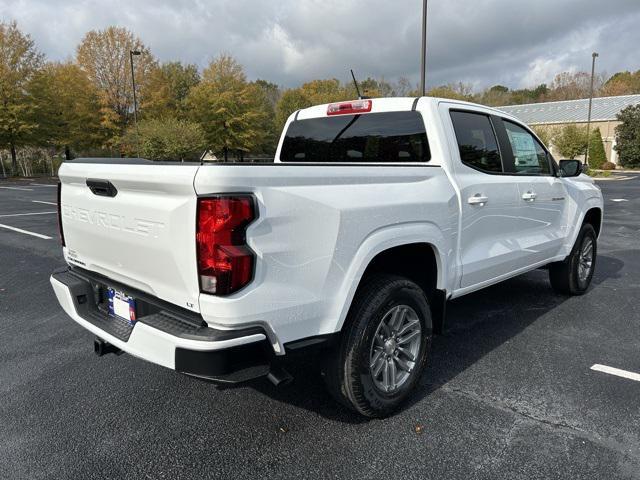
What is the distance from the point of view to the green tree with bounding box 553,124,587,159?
123 feet

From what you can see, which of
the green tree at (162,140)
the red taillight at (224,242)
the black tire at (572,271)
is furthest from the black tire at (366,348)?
the green tree at (162,140)

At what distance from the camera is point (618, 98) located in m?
58.3

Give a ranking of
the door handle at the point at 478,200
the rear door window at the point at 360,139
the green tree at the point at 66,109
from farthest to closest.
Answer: the green tree at the point at 66,109 → the rear door window at the point at 360,139 → the door handle at the point at 478,200

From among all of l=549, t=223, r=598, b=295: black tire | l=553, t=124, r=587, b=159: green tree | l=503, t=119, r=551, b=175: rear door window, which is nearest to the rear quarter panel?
l=503, t=119, r=551, b=175: rear door window

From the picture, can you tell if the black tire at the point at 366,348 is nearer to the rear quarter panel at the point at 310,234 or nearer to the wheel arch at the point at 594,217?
the rear quarter panel at the point at 310,234

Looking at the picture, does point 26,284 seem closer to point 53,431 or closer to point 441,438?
point 53,431

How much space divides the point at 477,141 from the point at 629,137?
5372 centimetres

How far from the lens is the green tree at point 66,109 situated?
113 feet

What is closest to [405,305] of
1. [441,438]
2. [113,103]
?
[441,438]

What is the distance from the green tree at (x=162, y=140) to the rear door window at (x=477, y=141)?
28964 millimetres

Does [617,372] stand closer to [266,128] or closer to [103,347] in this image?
[103,347]

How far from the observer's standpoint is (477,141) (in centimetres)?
374

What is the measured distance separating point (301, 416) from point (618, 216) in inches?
521

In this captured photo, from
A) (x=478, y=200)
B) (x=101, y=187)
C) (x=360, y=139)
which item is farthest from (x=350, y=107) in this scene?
(x=101, y=187)
